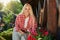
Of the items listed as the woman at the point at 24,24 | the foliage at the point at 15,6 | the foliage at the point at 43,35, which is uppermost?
the foliage at the point at 15,6

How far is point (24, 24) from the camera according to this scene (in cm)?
546

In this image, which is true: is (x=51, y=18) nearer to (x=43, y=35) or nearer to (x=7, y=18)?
(x=43, y=35)

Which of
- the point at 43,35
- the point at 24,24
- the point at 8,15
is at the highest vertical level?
the point at 8,15

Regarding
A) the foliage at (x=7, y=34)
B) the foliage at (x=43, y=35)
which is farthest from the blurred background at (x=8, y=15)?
the foliage at (x=43, y=35)

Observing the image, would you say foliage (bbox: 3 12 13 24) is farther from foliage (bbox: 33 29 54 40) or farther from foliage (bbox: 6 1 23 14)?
foliage (bbox: 33 29 54 40)

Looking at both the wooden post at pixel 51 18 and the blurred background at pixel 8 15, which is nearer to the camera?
the blurred background at pixel 8 15

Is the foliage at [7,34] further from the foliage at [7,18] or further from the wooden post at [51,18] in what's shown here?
the wooden post at [51,18]

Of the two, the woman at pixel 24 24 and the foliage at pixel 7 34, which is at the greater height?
the woman at pixel 24 24

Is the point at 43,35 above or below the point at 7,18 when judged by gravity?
below

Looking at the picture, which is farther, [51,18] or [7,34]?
[51,18]

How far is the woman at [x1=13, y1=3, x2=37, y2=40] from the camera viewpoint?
5.43 meters

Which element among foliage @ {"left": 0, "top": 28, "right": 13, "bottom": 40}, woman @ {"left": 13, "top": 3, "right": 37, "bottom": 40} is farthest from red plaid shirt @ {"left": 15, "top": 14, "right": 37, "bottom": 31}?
foliage @ {"left": 0, "top": 28, "right": 13, "bottom": 40}

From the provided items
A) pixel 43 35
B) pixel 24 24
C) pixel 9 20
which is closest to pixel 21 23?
pixel 24 24

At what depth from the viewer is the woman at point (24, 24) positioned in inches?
214
